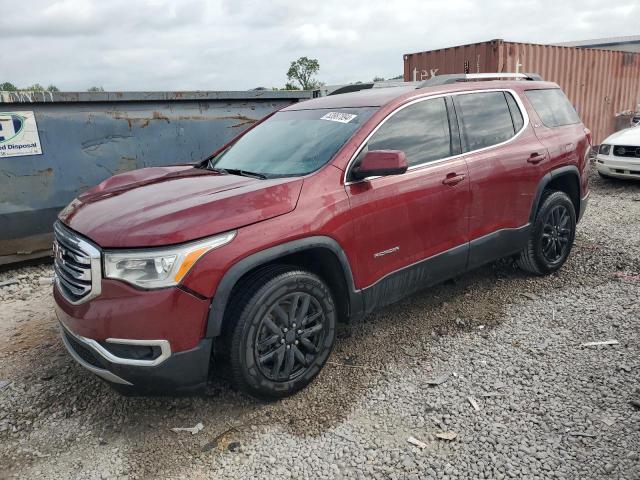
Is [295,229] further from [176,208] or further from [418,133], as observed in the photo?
[418,133]

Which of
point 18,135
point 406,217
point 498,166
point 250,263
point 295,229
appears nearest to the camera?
point 250,263

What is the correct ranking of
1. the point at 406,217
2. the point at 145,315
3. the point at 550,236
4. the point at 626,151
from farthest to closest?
the point at 626,151 → the point at 550,236 → the point at 406,217 → the point at 145,315

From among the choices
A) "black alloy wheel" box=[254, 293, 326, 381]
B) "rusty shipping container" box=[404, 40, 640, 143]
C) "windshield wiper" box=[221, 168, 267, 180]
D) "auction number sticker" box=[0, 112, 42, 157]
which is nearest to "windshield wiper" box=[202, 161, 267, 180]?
"windshield wiper" box=[221, 168, 267, 180]

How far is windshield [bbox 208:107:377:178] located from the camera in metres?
3.06

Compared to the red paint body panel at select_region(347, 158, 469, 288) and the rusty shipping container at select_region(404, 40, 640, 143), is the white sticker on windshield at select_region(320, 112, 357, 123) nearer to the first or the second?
the red paint body panel at select_region(347, 158, 469, 288)

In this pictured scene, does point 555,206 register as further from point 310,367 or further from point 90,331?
point 90,331

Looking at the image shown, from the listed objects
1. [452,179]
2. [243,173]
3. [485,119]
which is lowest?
[452,179]

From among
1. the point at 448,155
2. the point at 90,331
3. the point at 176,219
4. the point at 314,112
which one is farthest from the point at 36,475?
the point at 448,155

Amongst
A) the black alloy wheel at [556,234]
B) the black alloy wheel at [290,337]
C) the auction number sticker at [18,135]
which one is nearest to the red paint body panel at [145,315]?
the black alloy wheel at [290,337]

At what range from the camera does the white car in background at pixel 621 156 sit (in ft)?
26.5

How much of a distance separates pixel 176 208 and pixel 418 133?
174 centimetres

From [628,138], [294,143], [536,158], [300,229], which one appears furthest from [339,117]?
[628,138]

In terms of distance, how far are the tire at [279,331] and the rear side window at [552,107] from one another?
2688 millimetres

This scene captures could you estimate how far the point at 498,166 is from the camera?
371 centimetres
